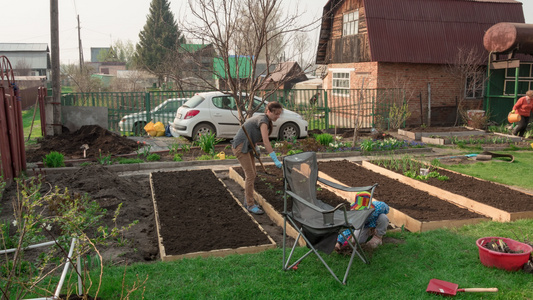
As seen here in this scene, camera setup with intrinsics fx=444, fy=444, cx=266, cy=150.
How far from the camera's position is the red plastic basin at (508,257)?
13.9ft

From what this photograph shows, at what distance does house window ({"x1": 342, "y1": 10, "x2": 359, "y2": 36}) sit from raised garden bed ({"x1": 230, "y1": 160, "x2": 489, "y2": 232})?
12185 millimetres

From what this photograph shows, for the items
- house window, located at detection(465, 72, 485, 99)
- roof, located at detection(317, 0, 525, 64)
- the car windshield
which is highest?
roof, located at detection(317, 0, 525, 64)

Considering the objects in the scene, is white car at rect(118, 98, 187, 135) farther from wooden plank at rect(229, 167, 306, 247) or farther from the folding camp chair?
the folding camp chair

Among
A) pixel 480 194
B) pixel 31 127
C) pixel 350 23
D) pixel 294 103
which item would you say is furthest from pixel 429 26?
pixel 31 127

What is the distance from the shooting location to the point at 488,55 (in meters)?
19.1

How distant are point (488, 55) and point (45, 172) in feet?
58.6

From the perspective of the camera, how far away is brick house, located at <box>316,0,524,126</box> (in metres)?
18.5

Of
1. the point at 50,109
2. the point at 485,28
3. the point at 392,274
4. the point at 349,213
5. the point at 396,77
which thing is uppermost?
the point at 485,28

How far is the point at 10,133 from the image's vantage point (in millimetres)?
8250

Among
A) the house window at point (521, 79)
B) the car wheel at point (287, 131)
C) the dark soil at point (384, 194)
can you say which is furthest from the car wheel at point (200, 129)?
the house window at point (521, 79)

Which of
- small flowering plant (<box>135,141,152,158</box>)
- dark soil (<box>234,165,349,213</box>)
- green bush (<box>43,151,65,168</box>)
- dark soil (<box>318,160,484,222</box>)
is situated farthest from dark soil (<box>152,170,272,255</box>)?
green bush (<box>43,151,65,168</box>)

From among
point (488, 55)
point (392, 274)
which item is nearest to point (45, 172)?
point (392, 274)

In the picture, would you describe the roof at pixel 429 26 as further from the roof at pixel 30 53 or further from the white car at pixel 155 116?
the roof at pixel 30 53

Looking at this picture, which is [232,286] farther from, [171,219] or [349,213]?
[171,219]
